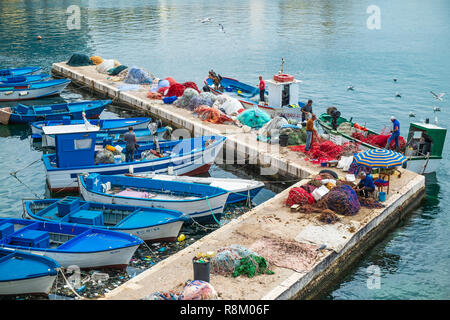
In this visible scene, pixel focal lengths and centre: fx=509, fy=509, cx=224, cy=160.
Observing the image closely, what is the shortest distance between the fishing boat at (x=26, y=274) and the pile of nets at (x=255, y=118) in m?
13.7

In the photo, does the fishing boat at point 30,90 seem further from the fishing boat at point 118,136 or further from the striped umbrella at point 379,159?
the striped umbrella at point 379,159

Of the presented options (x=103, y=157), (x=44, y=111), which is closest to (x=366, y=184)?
(x=103, y=157)

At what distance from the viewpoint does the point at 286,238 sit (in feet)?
46.8

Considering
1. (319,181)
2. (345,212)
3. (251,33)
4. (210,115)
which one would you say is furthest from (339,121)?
(251,33)

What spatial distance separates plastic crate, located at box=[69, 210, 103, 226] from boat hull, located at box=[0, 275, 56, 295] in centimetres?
277

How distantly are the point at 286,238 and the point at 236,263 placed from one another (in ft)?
8.17

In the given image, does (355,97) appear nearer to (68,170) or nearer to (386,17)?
(68,170)

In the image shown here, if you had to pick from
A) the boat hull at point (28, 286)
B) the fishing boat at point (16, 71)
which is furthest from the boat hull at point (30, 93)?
the boat hull at point (28, 286)

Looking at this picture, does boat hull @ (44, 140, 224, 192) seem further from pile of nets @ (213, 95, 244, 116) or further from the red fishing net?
the red fishing net

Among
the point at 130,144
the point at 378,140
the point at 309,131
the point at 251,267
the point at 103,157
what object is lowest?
the point at 251,267

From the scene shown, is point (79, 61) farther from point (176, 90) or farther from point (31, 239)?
point (31, 239)

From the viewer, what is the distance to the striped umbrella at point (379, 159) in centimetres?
1688

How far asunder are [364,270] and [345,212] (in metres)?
1.85

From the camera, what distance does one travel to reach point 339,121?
24609 mm
